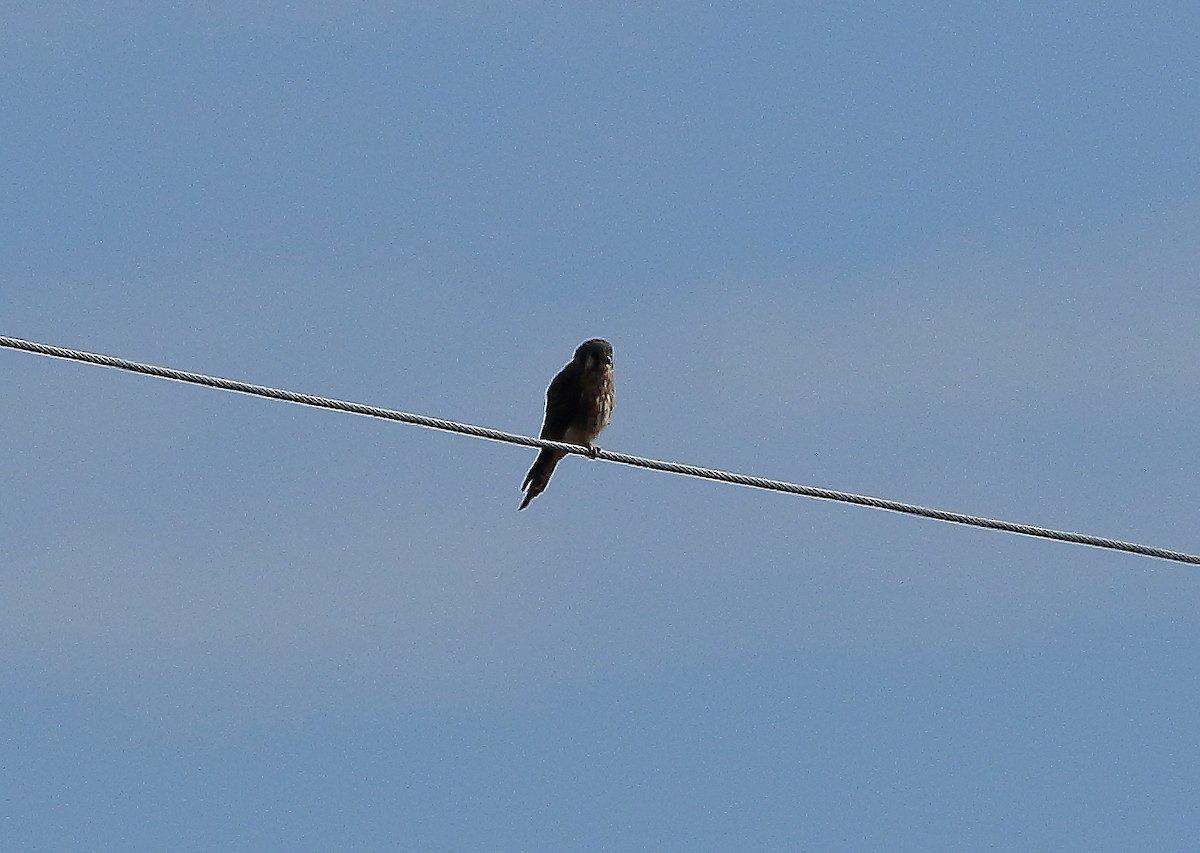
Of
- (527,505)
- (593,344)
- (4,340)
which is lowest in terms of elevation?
(4,340)

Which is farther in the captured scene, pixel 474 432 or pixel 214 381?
pixel 474 432

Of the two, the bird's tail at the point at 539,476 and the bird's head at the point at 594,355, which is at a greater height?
the bird's head at the point at 594,355

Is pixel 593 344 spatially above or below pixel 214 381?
above

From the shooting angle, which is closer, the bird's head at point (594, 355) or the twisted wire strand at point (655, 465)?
the twisted wire strand at point (655, 465)

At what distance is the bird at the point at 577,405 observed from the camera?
1298cm

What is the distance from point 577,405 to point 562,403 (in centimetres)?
13

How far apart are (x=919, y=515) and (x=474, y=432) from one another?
5.55 feet

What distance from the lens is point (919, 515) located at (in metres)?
8.80

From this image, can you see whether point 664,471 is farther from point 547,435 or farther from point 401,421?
point 547,435

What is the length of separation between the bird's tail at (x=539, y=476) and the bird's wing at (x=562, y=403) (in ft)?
0.79

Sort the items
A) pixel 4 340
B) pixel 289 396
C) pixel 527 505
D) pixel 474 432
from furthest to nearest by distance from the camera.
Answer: pixel 527 505, pixel 474 432, pixel 289 396, pixel 4 340

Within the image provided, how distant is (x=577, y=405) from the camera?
1321 cm

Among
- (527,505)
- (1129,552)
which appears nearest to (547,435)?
(527,505)

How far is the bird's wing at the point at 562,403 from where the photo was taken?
43.4 feet
